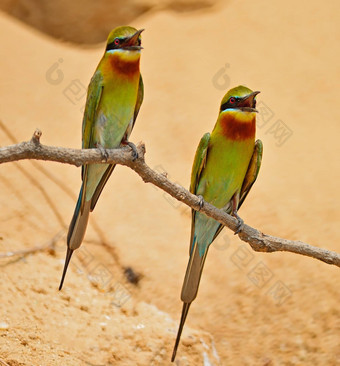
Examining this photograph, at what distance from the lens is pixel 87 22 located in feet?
19.4

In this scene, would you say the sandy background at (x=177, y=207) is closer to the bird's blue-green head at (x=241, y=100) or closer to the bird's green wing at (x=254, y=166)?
the bird's green wing at (x=254, y=166)

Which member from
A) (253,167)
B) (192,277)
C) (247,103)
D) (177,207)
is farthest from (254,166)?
(177,207)

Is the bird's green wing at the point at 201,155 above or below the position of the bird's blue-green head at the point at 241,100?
below

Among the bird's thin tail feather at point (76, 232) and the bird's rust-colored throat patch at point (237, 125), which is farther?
the bird's rust-colored throat patch at point (237, 125)

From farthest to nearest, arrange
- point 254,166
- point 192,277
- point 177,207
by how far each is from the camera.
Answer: point 177,207 < point 254,166 < point 192,277

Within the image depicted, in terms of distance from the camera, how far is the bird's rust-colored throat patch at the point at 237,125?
2457 mm

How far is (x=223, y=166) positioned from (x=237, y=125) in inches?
7.9

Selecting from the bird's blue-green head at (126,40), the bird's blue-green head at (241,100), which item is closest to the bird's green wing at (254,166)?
the bird's blue-green head at (241,100)

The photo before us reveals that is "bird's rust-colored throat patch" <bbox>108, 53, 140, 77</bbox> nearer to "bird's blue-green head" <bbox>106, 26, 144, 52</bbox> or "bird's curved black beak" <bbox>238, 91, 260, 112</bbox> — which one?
"bird's blue-green head" <bbox>106, 26, 144, 52</bbox>

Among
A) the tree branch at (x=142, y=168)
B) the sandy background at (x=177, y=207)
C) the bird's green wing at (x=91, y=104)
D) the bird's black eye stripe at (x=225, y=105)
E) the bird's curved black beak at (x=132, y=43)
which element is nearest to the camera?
the tree branch at (x=142, y=168)

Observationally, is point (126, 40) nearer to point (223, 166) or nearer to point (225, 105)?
point (225, 105)

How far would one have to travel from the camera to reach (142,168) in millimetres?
2078

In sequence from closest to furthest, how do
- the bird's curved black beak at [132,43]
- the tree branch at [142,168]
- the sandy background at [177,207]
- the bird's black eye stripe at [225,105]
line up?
the tree branch at [142,168]
the bird's curved black beak at [132,43]
the bird's black eye stripe at [225,105]
the sandy background at [177,207]

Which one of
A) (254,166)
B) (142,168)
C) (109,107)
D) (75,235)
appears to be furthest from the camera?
(254,166)
